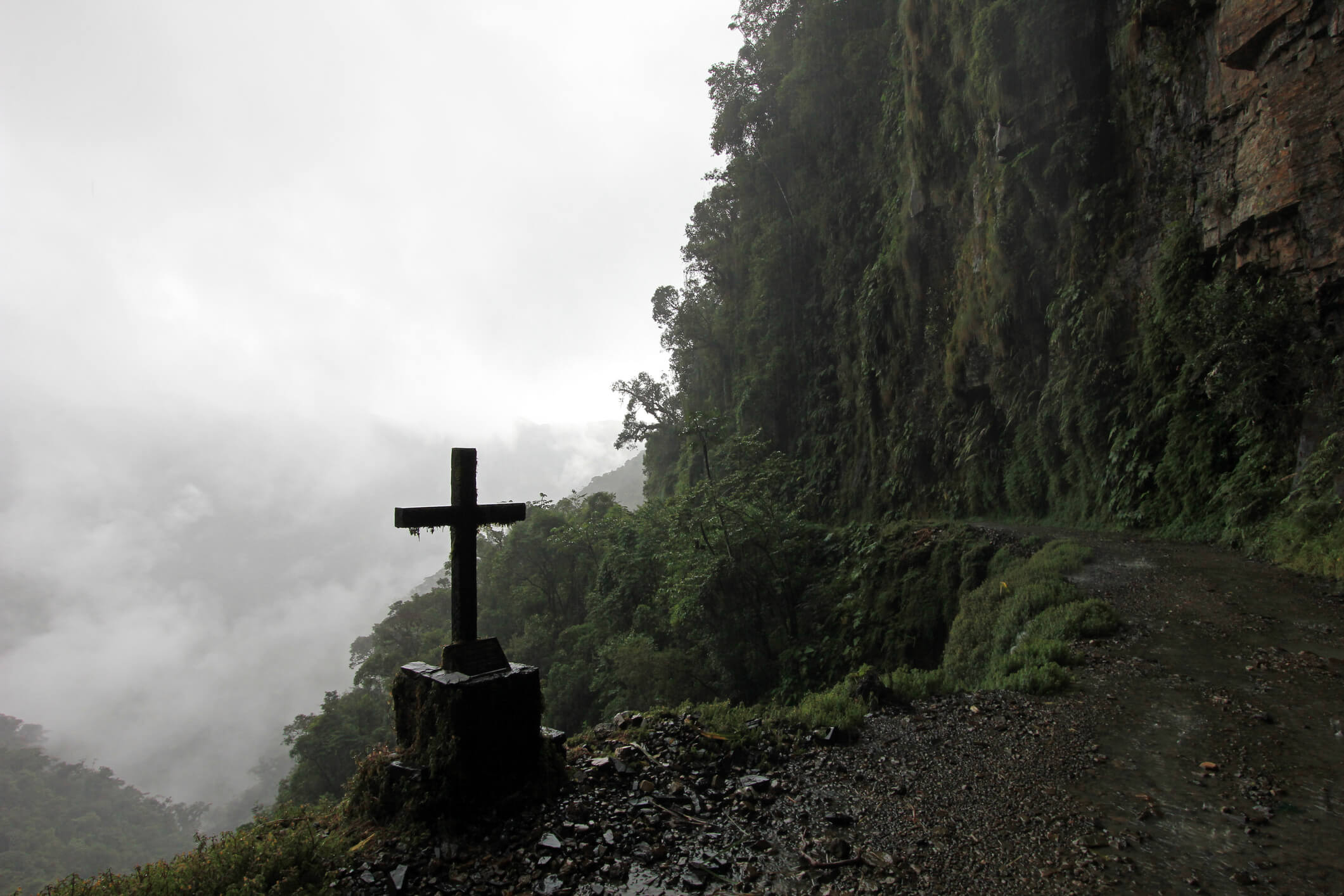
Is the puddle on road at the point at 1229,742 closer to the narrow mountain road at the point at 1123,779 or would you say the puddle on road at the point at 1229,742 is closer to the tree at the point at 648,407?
the narrow mountain road at the point at 1123,779

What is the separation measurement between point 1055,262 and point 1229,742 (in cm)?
1261

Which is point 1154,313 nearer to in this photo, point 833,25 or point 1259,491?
point 1259,491

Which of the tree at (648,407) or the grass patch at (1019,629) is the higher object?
the tree at (648,407)

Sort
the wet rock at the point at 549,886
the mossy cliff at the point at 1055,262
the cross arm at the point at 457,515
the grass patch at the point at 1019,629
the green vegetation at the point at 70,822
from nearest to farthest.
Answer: the wet rock at the point at 549,886
the cross arm at the point at 457,515
the grass patch at the point at 1019,629
the mossy cliff at the point at 1055,262
the green vegetation at the point at 70,822

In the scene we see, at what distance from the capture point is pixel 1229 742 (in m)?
3.67

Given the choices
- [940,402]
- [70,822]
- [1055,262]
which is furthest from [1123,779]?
[70,822]

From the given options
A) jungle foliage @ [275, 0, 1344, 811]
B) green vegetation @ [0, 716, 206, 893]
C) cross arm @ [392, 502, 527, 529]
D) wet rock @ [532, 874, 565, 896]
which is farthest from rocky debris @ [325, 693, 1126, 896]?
green vegetation @ [0, 716, 206, 893]

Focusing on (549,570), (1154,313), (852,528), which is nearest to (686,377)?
(549,570)

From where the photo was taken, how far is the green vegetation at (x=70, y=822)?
52.1 m

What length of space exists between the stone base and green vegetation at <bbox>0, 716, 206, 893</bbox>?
65.0 m

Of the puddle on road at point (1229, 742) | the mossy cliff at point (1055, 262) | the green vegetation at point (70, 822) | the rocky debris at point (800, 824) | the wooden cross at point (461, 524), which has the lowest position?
the green vegetation at point (70, 822)

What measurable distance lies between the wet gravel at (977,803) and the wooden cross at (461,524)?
136cm

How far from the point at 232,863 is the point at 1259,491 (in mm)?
11383

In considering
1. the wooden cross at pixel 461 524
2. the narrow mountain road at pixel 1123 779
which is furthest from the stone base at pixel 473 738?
the narrow mountain road at pixel 1123 779
